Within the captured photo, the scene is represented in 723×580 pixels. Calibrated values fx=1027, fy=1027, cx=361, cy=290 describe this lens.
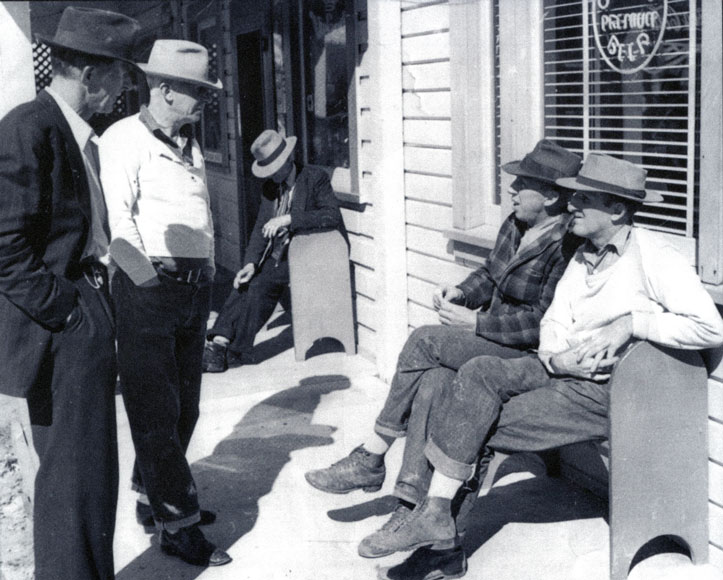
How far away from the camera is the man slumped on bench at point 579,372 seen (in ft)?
11.3

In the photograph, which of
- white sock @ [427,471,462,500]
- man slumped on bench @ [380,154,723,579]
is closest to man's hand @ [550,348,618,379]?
man slumped on bench @ [380,154,723,579]

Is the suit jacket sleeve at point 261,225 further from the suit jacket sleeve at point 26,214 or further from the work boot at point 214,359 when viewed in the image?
the suit jacket sleeve at point 26,214

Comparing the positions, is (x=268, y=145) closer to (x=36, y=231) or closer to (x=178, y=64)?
(x=178, y=64)

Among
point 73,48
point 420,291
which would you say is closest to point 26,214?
point 73,48

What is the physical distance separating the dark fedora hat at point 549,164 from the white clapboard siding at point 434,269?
1.35 metres

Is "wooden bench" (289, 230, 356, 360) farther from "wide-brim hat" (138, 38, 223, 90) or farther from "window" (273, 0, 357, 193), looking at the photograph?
"wide-brim hat" (138, 38, 223, 90)

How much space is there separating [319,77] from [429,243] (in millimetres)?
2187

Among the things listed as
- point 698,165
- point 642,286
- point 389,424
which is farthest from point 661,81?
point 389,424

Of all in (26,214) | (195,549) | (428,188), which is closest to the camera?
(26,214)

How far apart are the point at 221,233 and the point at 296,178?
4431 millimetres

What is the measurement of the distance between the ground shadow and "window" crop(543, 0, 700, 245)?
6.55 ft

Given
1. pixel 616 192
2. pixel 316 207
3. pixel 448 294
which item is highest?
pixel 616 192

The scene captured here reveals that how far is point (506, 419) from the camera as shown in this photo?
356 centimetres

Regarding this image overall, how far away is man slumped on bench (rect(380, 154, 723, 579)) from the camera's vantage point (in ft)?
11.3
